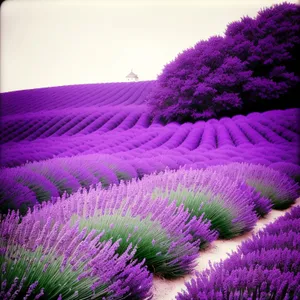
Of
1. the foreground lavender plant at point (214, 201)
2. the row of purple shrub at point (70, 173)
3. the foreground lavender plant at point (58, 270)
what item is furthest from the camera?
the row of purple shrub at point (70, 173)

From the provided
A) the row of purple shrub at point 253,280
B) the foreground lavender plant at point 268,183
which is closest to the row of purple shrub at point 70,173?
the foreground lavender plant at point 268,183

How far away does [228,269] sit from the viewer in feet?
5.82

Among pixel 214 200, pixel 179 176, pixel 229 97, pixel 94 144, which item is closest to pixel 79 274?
pixel 214 200

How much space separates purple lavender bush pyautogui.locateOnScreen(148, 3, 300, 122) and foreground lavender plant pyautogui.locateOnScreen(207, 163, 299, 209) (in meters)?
11.9

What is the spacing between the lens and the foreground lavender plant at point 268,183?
4.31 metres

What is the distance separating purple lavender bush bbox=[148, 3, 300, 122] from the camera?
1641cm

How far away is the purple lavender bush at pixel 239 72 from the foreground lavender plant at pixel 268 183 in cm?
1189

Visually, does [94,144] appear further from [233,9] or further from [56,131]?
[233,9]

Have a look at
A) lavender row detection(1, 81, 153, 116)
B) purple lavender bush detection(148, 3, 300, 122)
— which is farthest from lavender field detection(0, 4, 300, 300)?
lavender row detection(1, 81, 153, 116)

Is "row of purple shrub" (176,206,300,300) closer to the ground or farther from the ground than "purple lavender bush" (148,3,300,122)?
closer to the ground

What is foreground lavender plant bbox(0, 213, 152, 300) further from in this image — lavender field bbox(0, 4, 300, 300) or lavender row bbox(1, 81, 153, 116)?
lavender row bbox(1, 81, 153, 116)

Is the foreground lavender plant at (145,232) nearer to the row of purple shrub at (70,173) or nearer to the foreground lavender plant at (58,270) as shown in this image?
the foreground lavender plant at (58,270)

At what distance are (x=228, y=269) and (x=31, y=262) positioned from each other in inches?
44.8

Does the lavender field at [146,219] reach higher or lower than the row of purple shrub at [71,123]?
lower
